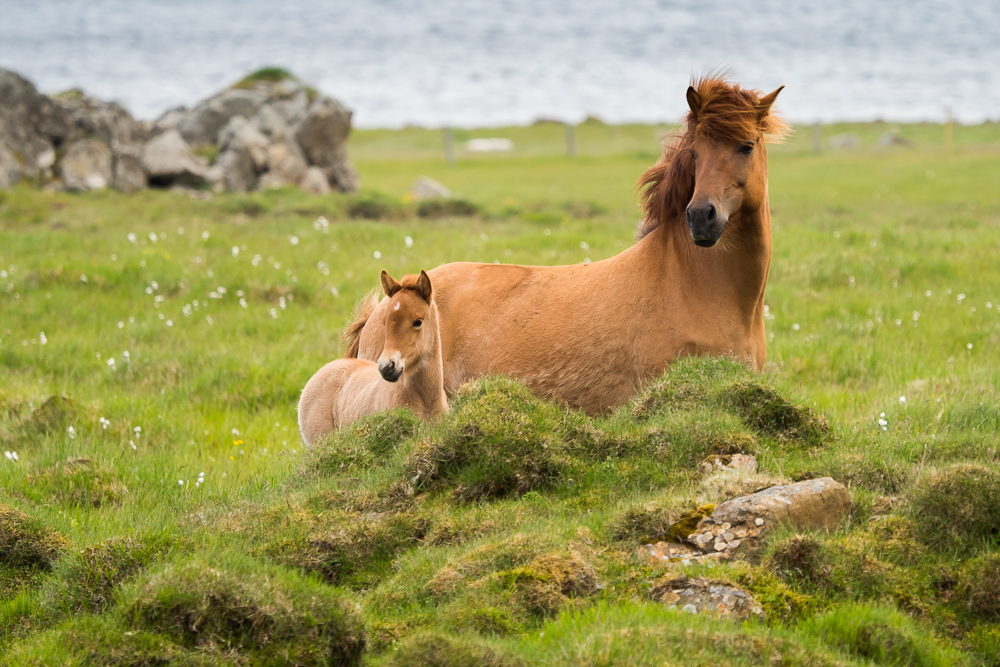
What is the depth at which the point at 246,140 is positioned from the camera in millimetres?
21859

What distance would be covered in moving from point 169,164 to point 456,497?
17.8 metres

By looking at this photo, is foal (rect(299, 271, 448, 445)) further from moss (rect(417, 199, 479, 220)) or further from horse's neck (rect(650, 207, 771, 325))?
moss (rect(417, 199, 479, 220))

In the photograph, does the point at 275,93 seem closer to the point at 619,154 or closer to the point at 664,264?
the point at 664,264

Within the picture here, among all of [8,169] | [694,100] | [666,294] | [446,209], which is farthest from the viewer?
[446,209]

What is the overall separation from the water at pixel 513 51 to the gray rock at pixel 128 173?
132 ft

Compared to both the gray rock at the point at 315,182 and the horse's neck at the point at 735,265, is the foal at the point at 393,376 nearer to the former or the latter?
the horse's neck at the point at 735,265

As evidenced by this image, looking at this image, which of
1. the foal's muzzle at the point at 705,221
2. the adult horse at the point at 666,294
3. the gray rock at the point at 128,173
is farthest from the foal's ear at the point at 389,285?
the gray rock at the point at 128,173

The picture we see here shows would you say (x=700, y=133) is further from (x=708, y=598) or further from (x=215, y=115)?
(x=215, y=115)

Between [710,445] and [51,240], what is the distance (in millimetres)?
13058

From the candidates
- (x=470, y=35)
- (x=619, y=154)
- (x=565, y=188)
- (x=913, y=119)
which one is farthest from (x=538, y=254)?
(x=470, y=35)

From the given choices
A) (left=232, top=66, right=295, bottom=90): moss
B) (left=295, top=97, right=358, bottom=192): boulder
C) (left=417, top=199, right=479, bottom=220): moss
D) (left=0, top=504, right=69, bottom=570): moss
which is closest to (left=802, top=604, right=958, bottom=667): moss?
(left=0, top=504, right=69, bottom=570): moss

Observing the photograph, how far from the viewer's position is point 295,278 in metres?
13.0

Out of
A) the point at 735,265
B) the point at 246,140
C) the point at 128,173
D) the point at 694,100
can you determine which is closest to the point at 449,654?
the point at 735,265

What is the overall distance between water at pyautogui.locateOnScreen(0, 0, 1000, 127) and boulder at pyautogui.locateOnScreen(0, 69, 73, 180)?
134ft
